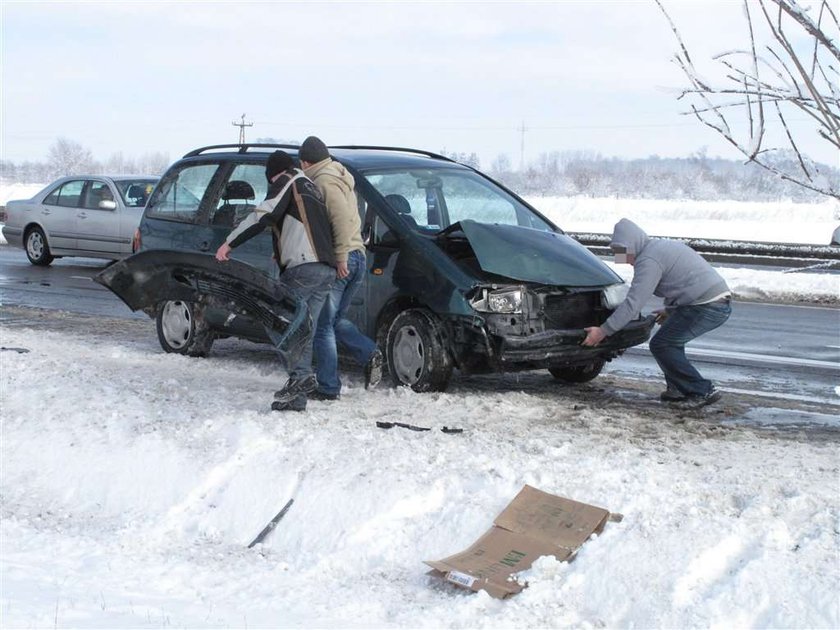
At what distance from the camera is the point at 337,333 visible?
8.10 meters

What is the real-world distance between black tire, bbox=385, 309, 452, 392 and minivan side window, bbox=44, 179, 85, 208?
1194 centimetres

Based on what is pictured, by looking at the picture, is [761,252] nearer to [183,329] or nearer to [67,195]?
[67,195]

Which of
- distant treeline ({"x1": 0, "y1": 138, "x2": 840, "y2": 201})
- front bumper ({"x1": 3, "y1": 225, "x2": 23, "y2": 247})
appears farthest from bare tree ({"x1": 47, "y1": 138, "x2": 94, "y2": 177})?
front bumper ({"x1": 3, "y1": 225, "x2": 23, "y2": 247})

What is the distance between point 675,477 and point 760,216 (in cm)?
4416

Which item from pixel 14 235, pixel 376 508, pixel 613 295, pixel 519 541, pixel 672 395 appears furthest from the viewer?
pixel 14 235

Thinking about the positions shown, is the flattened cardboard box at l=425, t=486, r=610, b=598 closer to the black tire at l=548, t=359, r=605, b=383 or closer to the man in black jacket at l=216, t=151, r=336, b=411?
the man in black jacket at l=216, t=151, r=336, b=411

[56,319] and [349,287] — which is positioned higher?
[349,287]

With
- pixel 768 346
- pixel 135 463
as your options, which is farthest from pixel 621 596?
pixel 768 346

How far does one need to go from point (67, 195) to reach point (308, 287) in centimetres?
1277

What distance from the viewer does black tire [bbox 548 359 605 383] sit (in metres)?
8.95

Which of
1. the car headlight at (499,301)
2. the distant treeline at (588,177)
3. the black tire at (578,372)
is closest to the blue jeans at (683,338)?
the black tire at (578,372)

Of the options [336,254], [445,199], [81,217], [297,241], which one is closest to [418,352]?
[336,254]

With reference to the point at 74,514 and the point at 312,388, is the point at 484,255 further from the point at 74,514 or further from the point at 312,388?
the point at 74,514

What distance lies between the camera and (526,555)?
5238mm
